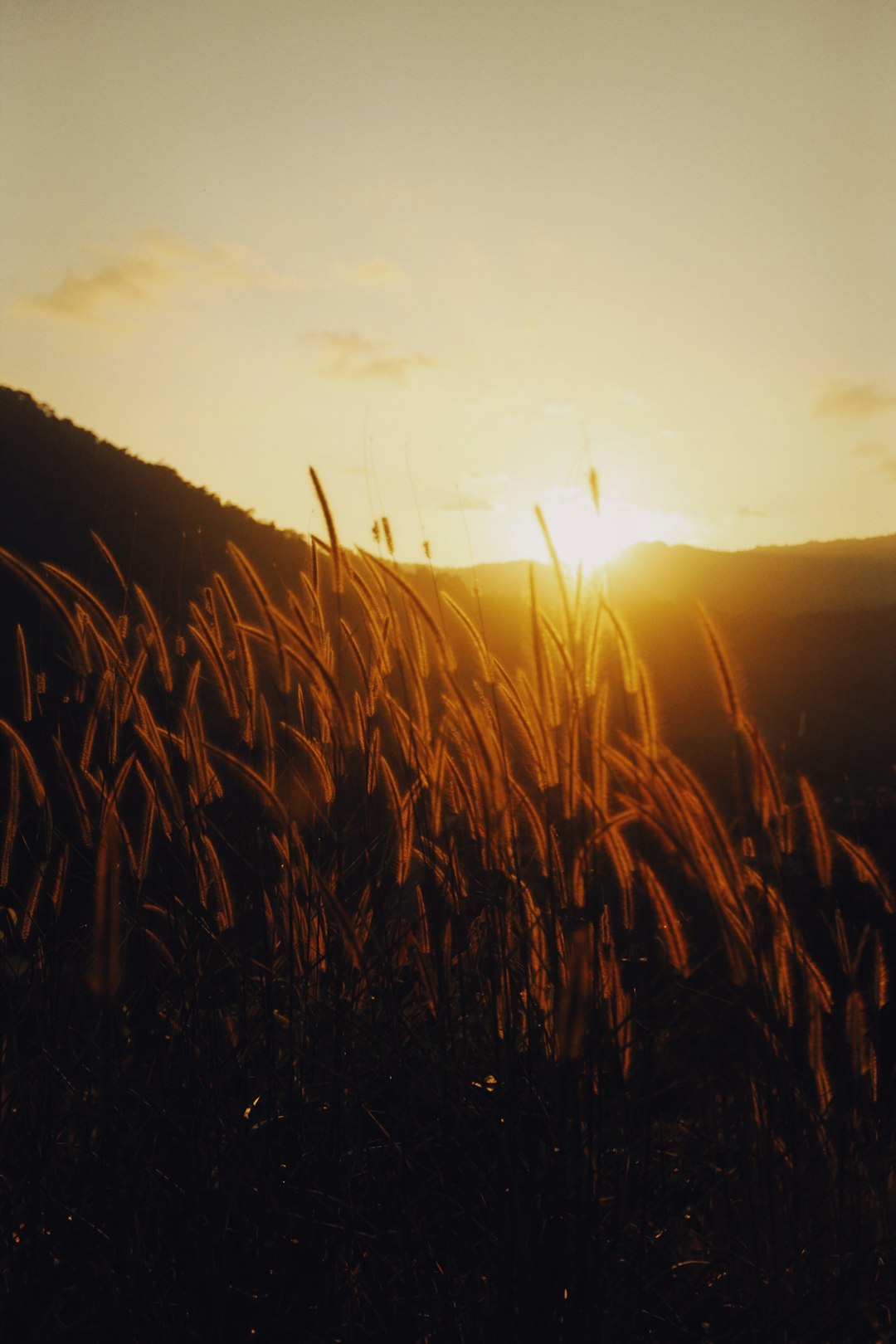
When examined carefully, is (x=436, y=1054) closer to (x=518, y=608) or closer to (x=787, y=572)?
(x=518, y=608)

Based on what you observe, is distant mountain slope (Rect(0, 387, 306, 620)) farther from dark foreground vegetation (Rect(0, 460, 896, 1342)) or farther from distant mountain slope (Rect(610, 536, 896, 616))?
distant mountain slope (Rect(610, 536, 896, 616))

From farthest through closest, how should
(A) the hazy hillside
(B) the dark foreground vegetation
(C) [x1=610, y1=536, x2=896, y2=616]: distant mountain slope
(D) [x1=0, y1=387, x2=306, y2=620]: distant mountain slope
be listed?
(C) [x1=610, y1=536, x2=896, y2=616]: distant mountain slope < (D) [x1=0, y1=387, x2=306, y2=620]: distant mountain slope < (A) the hazy hillside < (B) the dark foreground vegetation

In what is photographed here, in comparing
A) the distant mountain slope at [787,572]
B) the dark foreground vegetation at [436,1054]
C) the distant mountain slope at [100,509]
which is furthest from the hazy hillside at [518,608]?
the distant mountain slope at [787,572]

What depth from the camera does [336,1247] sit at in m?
1.76

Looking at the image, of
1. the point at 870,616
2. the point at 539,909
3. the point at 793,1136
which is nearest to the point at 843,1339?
the point at 793,1136

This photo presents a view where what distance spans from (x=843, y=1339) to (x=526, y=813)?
41.9 inches

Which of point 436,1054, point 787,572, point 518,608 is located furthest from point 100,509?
point 787,572

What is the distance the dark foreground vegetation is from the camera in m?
1.60

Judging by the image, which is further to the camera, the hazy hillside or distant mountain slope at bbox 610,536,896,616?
distant mountain slope at bbox 610,536,896,616

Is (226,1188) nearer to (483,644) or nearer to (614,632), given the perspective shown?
(483,644)

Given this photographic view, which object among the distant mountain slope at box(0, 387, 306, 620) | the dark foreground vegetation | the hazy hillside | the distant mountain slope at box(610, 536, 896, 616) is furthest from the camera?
the distant mountain slope at box(610, 536, 896, 616)

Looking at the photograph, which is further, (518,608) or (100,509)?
(518,608)

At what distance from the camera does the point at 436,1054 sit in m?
2.09

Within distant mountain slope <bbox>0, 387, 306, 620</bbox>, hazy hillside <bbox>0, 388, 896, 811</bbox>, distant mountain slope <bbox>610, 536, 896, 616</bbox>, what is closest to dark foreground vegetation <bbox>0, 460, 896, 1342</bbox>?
hazy hillside <bbox>0, 388, 896, 811</bbox>
